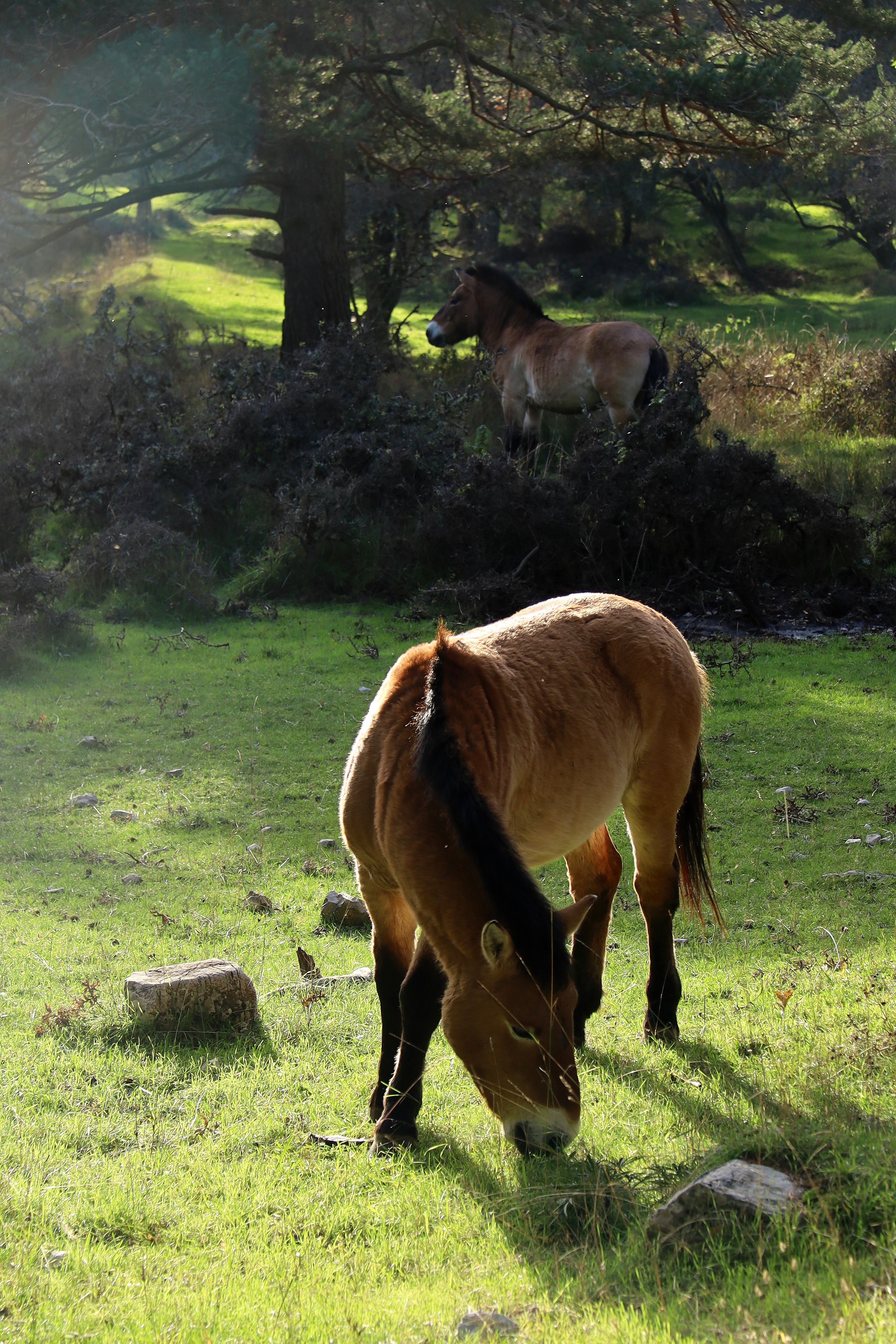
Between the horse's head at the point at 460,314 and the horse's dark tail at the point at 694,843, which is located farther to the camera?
the horse's head at the point at 460,314

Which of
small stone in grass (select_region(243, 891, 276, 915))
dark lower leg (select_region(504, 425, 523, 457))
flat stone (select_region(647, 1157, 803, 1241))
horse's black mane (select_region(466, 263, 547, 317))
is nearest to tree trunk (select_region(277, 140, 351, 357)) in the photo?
horse's black mane (select_region(466, 263, 547, 317))

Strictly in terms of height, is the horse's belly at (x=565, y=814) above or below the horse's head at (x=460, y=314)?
below

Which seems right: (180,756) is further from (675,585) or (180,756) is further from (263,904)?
(675,585)

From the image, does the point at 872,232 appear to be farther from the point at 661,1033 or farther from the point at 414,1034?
the point at 414,1034

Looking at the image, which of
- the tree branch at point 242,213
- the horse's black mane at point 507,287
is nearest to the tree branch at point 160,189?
the tree branch at point 242,213

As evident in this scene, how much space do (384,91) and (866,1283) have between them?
14.4 metres

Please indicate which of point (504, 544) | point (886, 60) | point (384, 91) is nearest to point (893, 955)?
point (504, 544)

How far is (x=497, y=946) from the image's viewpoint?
2.94m

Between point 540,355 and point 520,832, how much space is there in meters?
10.8

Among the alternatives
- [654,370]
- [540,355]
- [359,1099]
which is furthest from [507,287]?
[359,1099]

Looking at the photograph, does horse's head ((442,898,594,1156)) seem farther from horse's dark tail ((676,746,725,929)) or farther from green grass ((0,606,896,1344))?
horse's dark tail ((676,746,725,929))

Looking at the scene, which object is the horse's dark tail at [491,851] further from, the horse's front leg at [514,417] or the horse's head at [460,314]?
the horse's head at [460,314]

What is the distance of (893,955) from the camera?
473cm

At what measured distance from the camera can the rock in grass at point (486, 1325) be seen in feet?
7.62
